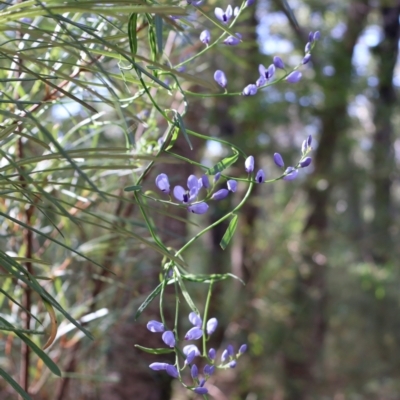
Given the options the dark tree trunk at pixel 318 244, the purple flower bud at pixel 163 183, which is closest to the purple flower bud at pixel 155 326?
the purple flower bud at pixel 163 183

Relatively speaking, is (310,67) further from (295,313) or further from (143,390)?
(143,390)

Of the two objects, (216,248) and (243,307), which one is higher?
(243,307)

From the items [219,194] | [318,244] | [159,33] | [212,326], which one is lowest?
[318,244]

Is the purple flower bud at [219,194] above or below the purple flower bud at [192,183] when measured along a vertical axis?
below

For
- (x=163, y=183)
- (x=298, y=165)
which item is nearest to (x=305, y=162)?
(x=298, y=165)

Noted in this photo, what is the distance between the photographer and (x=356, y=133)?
3428 mm

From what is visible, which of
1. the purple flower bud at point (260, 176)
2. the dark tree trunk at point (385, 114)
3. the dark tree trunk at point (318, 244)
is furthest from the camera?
the dark tree trunk at point (385, 114)

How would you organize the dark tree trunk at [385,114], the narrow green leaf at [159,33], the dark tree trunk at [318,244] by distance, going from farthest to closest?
the dark tree trunk at [385,114] → the dark tree trunk at [318,244] → the narrow green leaf at [159,33]

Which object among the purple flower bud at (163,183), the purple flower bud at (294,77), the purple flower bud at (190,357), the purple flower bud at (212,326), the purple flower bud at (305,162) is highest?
the purple flower bud at (294,77)

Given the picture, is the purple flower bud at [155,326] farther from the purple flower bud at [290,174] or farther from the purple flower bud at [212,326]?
the purple flower bud at [290,174]

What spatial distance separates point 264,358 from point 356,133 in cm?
156

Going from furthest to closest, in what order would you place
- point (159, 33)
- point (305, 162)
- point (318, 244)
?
point (318, 244) < point (305, 162) < point (159, 33)

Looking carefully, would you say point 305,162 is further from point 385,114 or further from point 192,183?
point 385,114

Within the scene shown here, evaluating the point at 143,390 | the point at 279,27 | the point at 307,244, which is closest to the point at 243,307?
the point at 307,244
